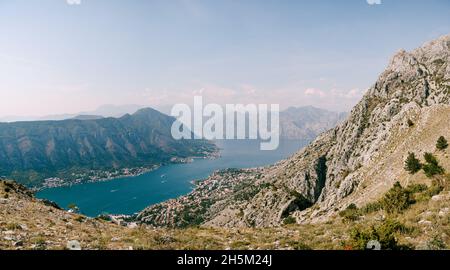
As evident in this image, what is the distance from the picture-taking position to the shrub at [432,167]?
2586cm

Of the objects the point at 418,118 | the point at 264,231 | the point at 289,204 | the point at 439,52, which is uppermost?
the point at 439,52

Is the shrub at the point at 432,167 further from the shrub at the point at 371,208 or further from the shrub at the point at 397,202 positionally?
the shrub at the point at 371,208

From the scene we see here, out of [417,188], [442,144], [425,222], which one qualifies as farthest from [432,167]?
[425,222]

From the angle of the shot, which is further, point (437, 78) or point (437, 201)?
point (437, 78)

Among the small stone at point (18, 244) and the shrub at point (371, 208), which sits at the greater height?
the small stone at point (18, 244)

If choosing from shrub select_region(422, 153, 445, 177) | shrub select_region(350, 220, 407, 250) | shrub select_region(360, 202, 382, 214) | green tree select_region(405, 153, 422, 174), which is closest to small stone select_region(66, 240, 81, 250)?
shrub select_region(350, 220, 407, 250)

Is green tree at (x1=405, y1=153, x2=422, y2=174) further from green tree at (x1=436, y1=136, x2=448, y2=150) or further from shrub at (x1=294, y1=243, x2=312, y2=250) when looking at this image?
shrub at (x1=294, y1=243, x2=312, y2=250)

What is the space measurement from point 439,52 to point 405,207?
10630 centimetres

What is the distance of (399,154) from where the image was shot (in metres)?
42.3

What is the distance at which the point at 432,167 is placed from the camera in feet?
87.6

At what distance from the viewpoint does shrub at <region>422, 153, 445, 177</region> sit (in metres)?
25.9

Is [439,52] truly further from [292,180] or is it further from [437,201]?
[437,201]

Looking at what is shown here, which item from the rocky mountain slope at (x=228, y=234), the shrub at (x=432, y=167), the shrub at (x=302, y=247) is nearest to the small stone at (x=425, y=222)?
the rocky mountain slope at (x=228, y=234)
